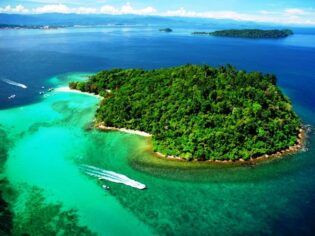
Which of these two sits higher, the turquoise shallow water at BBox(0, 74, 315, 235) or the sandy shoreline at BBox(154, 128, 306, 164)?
the sandy shoreline at BBox(154, 128, 306, 164)

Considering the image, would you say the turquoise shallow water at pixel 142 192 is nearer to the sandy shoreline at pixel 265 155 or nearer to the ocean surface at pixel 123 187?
the ocean surface at pixel 123 187

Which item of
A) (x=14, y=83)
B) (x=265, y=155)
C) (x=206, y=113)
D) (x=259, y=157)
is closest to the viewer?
(x=259, y=157)

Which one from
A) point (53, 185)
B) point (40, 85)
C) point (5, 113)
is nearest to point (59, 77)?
point (40, 85)

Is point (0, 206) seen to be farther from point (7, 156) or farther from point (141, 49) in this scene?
point (141, 49)

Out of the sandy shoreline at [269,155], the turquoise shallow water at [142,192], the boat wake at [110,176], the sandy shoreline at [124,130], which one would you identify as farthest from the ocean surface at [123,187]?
the sandy shoreline at [124,130]

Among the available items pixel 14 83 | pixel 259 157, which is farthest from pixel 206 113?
pixel 14 83

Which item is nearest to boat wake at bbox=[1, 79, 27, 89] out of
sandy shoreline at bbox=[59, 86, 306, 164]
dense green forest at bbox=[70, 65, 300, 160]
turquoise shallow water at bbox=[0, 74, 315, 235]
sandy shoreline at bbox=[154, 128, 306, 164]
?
dense green forest at bbox=[70, 65, 300, 160]

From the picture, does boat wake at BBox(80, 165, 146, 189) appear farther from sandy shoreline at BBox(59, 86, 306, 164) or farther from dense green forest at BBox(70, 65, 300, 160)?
dense green forest at BBox(70, 65, 300, 160)

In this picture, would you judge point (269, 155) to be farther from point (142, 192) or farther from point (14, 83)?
point (14, 83)
